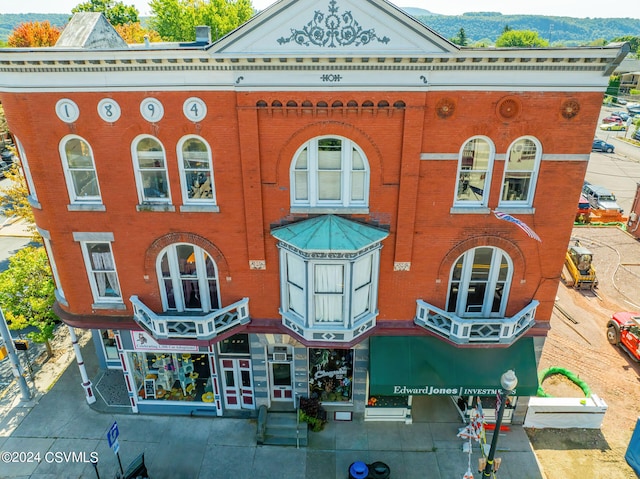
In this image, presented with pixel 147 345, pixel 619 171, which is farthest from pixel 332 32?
pixel 619 171

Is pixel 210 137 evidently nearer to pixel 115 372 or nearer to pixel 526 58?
pixel 526 58

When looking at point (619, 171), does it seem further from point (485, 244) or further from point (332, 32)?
point (332, 32)

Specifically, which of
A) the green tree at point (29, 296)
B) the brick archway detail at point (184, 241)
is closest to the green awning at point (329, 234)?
the brick archway detail at point (184, 241)

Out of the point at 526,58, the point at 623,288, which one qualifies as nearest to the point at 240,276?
the point at 526,58

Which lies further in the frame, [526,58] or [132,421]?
[132,421]

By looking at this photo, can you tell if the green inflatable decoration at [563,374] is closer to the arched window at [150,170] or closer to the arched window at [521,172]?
the arched window at [521,172]

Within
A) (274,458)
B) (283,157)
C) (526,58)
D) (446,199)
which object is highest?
(526,58)
